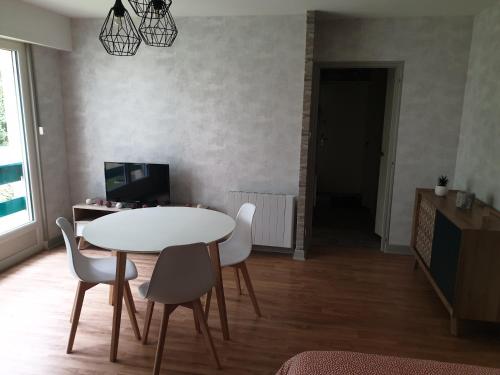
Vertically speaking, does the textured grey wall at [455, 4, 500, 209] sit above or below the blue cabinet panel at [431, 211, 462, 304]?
above

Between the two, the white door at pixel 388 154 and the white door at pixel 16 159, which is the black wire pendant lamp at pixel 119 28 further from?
the white door at pixel 388 154

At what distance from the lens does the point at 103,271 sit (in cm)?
248

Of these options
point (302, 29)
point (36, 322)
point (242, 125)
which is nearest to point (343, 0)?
point (302, 29)

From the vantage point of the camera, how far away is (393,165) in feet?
13.4

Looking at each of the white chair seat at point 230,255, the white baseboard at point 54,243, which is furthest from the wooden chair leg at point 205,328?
the white baseboard at point 54,243

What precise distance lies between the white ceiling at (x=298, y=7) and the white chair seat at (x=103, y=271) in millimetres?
2365

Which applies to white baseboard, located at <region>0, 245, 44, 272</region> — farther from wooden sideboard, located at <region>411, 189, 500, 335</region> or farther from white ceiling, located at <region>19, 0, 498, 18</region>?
wooden sideboard, located at <region>411, 189, 500, 335</region>

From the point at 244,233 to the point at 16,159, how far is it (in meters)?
2.64

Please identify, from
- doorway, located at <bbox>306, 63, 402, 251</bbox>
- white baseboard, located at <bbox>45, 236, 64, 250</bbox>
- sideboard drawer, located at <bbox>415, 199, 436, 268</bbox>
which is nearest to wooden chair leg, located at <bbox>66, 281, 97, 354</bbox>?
white baseboard, located at <bbox>45, 236, 64, 250</bbox>

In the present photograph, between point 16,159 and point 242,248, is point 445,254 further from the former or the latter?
point 16,159

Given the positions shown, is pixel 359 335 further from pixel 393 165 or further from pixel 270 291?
pixel 393 165

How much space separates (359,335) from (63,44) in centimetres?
416

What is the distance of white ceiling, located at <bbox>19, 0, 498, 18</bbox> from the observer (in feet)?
10.7

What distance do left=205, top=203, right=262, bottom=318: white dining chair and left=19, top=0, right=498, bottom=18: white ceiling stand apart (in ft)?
6.31
